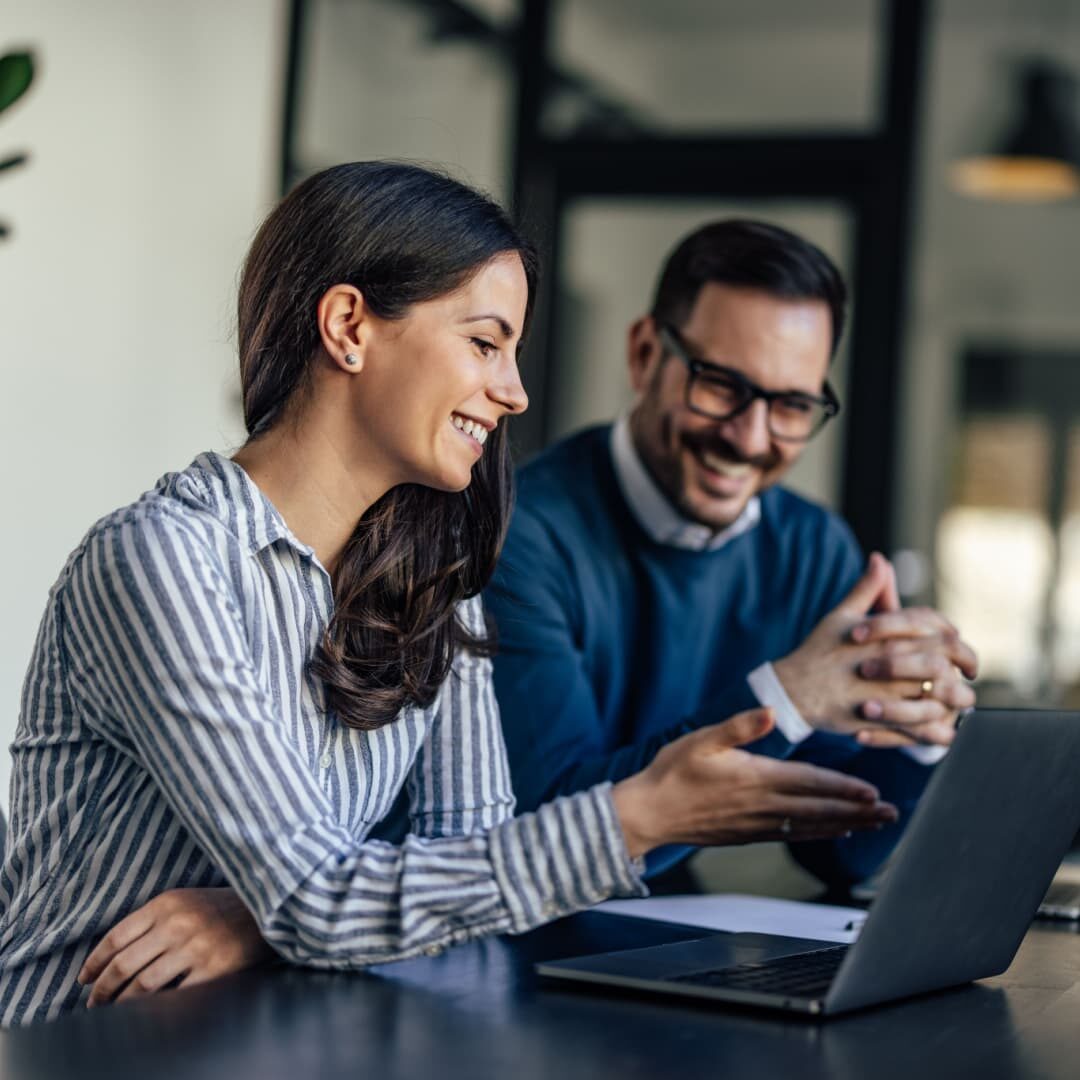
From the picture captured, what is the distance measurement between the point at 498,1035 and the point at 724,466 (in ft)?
4.39

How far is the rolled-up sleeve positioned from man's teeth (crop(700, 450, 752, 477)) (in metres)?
1.03

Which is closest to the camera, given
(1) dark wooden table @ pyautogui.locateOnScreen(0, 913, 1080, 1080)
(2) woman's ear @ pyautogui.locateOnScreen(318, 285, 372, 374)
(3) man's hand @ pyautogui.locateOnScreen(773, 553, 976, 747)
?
(1) dark wooden table @ pyautogui.locateOnScreen(0, 913, 1080, 1080)

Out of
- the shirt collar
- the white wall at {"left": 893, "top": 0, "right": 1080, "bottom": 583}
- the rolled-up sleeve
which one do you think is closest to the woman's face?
the shirt collar

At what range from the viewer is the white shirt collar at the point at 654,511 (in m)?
2.39

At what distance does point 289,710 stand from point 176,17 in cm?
422

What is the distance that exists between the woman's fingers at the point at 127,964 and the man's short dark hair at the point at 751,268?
133 centimetres

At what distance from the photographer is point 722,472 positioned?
2.33 metres

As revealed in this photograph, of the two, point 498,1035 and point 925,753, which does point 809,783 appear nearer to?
point 498,1035

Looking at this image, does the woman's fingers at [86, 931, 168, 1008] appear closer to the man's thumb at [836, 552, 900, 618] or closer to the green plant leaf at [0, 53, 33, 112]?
the man's thumb at [836, 552, 900, 618]

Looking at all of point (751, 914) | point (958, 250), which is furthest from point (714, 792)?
point (958, 250)

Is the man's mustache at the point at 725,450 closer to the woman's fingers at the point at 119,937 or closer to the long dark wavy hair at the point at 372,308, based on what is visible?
the long dark wavy hair at the point at 372,308

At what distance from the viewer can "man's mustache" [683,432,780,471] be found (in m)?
2.30

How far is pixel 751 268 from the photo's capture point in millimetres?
2330

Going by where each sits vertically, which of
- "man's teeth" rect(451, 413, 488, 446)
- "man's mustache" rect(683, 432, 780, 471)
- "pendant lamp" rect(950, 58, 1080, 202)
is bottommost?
"man's teeth" rect(451, 413, 488, 446)
